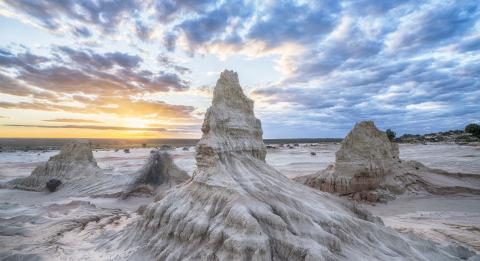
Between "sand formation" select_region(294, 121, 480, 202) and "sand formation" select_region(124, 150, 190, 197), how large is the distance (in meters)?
7.75

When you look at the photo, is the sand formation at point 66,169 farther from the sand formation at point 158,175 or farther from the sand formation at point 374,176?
the sand formation at point 374,176

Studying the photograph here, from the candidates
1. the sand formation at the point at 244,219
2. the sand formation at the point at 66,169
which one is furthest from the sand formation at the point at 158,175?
the sand formation at the point at 244,219

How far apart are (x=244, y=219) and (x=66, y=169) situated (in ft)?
65.5

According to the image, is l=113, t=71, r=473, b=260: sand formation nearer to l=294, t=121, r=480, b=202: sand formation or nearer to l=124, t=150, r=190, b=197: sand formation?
l=294, t=121, r=480, b=202: sand formation

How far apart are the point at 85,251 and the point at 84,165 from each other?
624 inches

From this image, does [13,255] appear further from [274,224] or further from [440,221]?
[440,221]

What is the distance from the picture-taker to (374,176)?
16.9m

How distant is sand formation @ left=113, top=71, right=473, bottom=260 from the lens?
5.55 m

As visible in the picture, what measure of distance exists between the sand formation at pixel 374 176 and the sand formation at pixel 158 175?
25.4ft

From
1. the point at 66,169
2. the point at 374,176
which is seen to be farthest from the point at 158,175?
the point at 374,176

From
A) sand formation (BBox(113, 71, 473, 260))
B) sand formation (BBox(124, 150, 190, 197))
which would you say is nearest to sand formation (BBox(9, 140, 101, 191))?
sand formation (BBox(124, 150, 190, 197))

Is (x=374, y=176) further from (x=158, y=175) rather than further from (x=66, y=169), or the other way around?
(x=66, y=169)

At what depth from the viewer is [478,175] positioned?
61.2 feet

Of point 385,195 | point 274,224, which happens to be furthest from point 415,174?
point 274,224
